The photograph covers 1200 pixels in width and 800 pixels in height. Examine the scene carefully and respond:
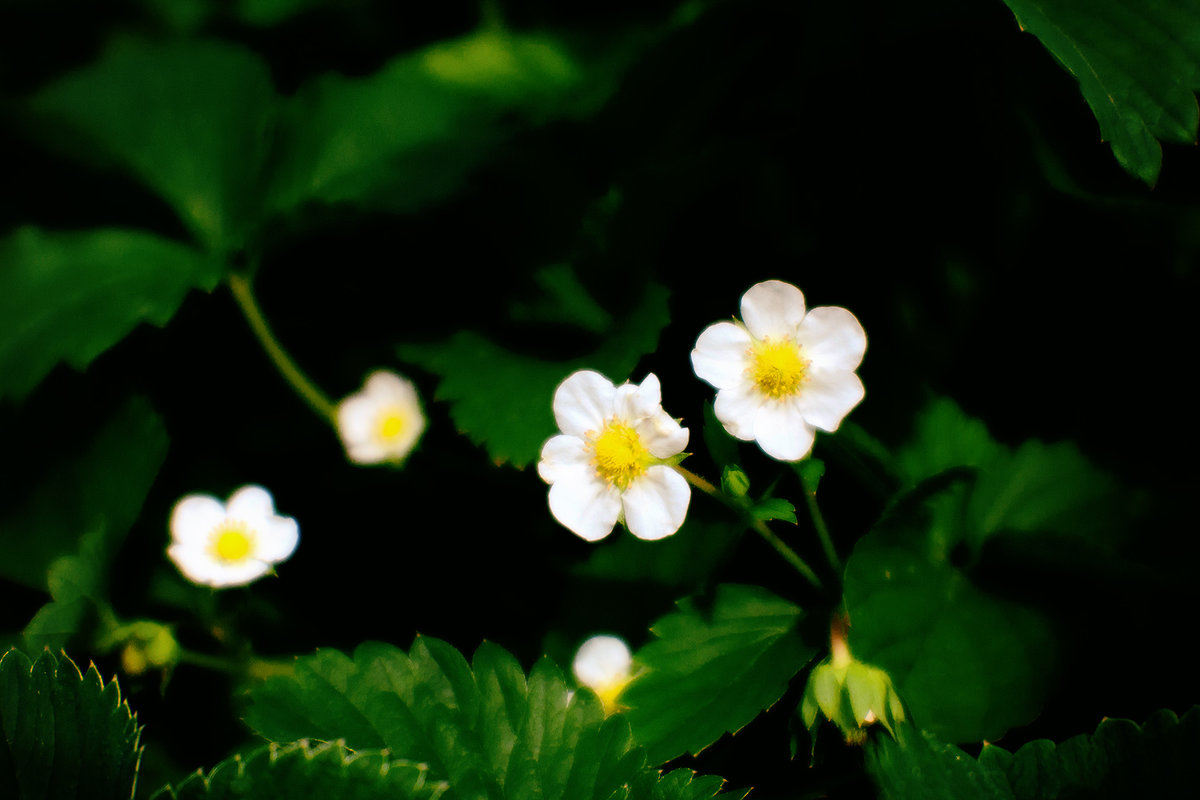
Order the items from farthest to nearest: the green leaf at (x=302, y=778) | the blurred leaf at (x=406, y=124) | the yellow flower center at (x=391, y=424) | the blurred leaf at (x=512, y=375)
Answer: the blurred leaf at (x=406, y=124) → the yellow flower center at (x=391, y=424) → the blurred leaf at (x=512, y=375) → the green leaf at (x=302, y=778)

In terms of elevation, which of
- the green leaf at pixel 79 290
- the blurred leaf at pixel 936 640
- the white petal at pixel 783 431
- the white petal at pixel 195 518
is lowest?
the blurred leaf at pixel 936 640

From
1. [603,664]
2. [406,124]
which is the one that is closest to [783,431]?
[603,664]

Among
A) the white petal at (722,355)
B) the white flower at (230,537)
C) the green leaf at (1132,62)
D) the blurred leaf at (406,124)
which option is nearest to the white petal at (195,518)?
the white flower at (230,537)

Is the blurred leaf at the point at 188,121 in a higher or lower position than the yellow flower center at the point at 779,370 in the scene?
higher

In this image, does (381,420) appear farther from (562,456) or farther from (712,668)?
(712,668)

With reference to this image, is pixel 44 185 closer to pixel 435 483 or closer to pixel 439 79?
pixel 439 79

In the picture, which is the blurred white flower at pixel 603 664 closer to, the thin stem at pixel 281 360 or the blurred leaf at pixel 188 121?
the thin stem at pixel 281 360
